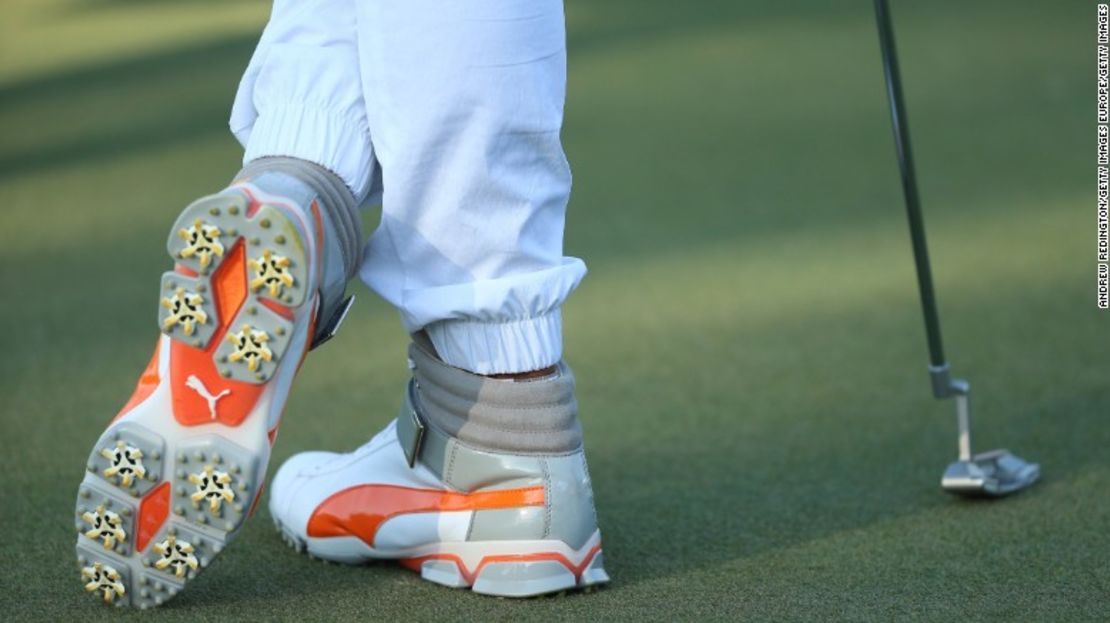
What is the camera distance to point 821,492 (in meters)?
1.27

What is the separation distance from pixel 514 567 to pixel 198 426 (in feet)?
0.77

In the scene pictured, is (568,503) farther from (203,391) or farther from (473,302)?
(203,391)

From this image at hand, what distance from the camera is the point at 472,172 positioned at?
0.96 meters

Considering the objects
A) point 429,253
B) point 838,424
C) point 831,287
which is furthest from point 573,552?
point 831,287

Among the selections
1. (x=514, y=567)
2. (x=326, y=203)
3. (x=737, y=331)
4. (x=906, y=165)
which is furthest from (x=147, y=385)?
(x=737, y=331)

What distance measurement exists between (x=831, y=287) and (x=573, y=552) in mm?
1000

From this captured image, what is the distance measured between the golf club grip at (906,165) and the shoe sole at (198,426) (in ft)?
1.78

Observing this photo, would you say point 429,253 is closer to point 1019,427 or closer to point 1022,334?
point 1019,427

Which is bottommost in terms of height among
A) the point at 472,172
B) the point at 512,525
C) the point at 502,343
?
the point at 512,525

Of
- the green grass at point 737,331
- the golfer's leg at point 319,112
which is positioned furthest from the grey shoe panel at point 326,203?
the green grass at point 737,331

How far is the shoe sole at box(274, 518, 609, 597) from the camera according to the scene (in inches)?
40.1
